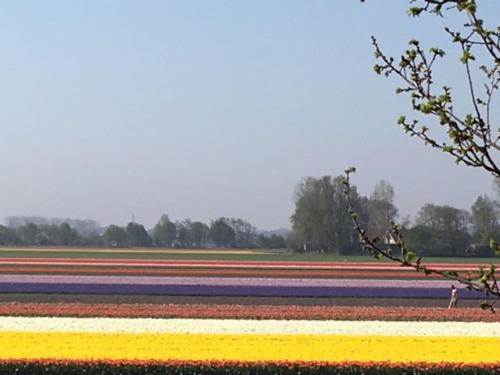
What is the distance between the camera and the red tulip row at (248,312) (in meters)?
19.2

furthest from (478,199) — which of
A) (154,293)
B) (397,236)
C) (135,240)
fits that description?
(397,236)

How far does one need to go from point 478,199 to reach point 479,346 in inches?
3750

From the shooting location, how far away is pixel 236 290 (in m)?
27.0

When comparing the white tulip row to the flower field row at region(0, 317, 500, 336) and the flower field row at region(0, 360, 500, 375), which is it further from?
the flower field row at region(0, 360, 500, 375)

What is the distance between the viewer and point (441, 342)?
14500 mm

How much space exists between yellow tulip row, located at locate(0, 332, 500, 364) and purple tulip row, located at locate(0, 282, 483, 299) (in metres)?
11.5

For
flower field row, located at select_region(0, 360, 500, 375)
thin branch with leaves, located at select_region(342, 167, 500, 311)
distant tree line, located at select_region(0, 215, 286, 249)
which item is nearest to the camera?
thin branch with leaves, located at select_region(342, 167, 500, 311)

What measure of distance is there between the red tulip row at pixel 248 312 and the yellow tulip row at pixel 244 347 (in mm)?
4072

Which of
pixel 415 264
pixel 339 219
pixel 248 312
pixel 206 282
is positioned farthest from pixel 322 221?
pixel 415 264

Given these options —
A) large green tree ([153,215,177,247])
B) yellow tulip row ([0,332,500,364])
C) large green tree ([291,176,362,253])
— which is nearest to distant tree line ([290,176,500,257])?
large green tree ([291,176,362,253])

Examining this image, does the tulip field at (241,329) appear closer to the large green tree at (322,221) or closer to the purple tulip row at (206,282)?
the purple tulip row at (206,282)

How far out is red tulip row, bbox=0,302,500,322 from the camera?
63.1 feet

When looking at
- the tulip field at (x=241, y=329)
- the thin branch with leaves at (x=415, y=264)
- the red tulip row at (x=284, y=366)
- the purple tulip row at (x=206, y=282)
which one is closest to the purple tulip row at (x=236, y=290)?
the tulip field at (x=241, y=329)

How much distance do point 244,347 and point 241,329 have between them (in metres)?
3.13
